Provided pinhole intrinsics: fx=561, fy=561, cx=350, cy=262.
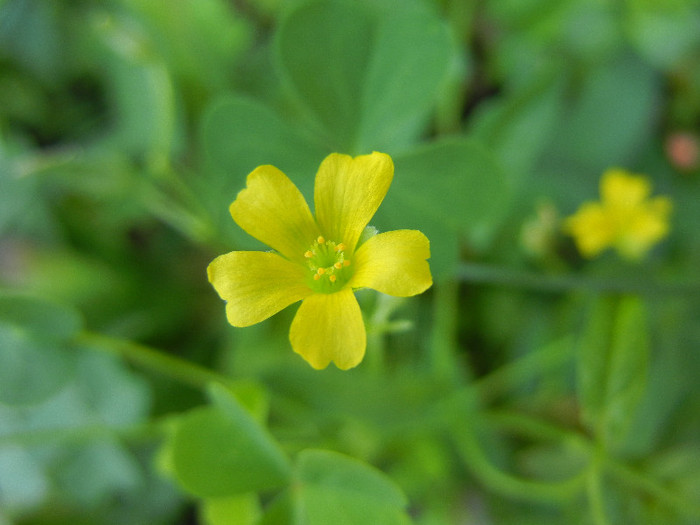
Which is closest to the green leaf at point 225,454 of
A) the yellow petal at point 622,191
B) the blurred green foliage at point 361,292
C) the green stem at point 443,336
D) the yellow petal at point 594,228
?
the blurred green foliage at point 361,292

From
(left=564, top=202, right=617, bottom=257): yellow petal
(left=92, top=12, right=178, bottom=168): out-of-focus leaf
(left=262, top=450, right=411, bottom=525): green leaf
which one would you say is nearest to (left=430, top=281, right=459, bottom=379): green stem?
(left=564, top=202, right=617, bottom=257): yellow petal

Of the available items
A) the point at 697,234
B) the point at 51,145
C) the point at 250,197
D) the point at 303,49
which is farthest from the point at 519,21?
the point at 51,145

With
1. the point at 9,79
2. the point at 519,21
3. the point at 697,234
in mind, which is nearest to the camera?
the point at 697,234

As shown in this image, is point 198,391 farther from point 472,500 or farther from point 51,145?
point 51,145

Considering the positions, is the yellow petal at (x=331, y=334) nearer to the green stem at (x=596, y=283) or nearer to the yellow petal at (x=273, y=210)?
the yellow petal at (x=273, y=210)

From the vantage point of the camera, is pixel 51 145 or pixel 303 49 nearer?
pixel 303 49

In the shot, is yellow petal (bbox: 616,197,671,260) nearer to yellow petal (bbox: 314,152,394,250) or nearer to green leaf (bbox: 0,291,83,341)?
yellow petal (bbox: 314,152,394,250)
